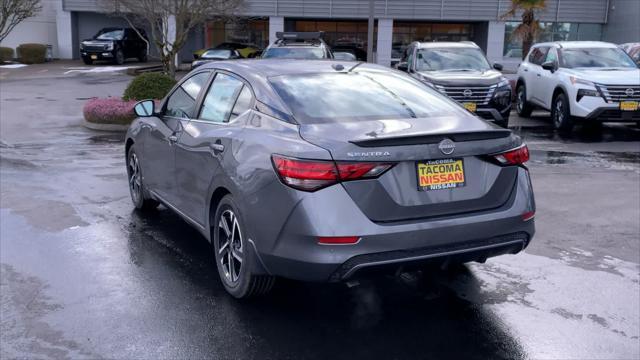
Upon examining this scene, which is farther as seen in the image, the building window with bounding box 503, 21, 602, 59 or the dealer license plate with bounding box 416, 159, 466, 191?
the building window with bounding box 503, 21, 602, 59

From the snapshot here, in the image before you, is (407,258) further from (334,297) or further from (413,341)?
(334,297)

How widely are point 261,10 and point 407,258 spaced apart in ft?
112

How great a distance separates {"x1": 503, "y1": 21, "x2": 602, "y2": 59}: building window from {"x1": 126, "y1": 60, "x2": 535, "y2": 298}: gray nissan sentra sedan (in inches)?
1353

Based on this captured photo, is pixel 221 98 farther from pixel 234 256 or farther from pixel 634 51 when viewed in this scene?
pixel 634 51

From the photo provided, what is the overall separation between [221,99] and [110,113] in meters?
9.38

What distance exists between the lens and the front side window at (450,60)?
14.3m

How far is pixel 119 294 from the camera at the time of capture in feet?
16.0

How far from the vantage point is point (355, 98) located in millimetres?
4766

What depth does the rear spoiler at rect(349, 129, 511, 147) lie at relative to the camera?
157 inches

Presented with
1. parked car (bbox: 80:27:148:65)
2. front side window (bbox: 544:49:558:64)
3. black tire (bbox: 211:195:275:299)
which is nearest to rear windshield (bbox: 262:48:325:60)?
front side window (bbox: 544:49:558:64)

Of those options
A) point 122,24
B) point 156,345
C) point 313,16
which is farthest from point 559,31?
point 156,345

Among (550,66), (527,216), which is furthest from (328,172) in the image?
(550,66)

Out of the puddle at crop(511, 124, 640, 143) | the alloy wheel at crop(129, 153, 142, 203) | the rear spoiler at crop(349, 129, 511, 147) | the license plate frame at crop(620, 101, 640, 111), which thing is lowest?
the puddle at crop(511, 124, 640, 143)

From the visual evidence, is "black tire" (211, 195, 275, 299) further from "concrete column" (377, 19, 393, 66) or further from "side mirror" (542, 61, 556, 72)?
"concrete column" (377, 19, 393, 66)
